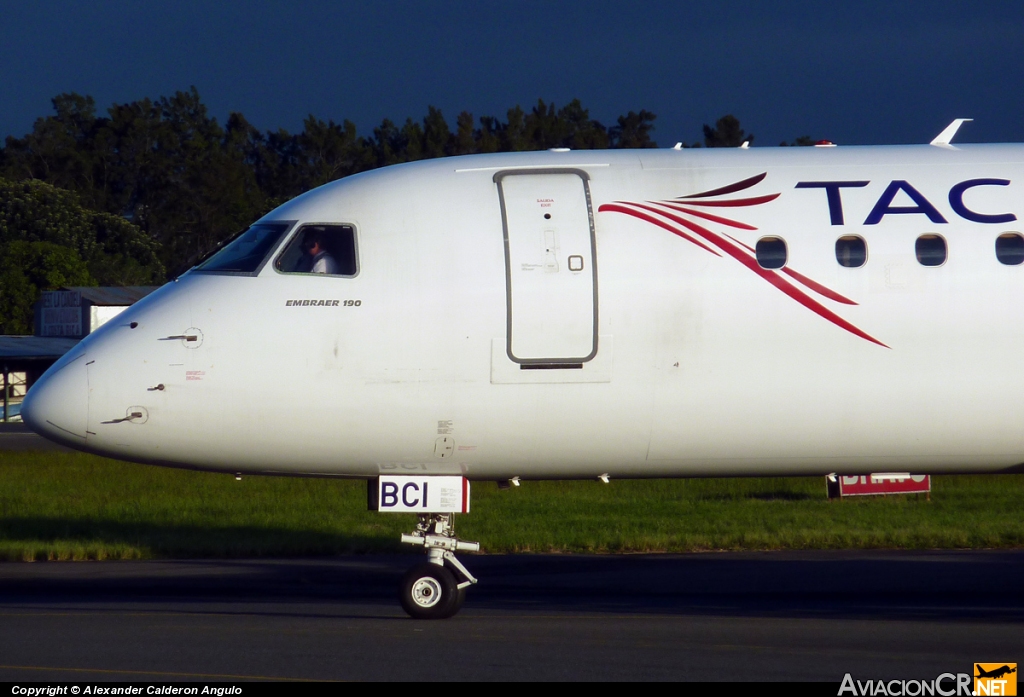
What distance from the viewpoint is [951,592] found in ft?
41.9

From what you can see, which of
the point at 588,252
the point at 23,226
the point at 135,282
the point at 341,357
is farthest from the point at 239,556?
the point at 23,226

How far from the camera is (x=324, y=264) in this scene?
33.7 feet

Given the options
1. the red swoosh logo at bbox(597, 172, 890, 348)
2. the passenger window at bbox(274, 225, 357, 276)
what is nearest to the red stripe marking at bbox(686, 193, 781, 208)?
the red swoosh logo at bbox(597, 172, 890, 348)

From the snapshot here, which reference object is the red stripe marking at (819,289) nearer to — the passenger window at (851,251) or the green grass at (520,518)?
the passenger window at (851,251)

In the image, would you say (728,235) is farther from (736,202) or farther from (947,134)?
(947,134)

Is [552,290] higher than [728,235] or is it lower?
lower

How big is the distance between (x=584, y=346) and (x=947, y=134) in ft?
13.5

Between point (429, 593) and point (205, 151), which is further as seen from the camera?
point (205, 151)

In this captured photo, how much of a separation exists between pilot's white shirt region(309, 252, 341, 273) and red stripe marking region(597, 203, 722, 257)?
2.21m

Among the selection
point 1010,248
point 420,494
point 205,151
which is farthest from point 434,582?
point 205,151

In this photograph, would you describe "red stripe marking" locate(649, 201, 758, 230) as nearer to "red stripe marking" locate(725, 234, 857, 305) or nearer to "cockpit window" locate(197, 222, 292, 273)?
"red stripe marking" locate(725, 234, 857, 305)

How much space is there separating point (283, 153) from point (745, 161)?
353ft

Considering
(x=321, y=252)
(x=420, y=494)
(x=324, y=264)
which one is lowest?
(x=420, y=494)

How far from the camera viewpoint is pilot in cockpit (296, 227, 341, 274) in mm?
10266
